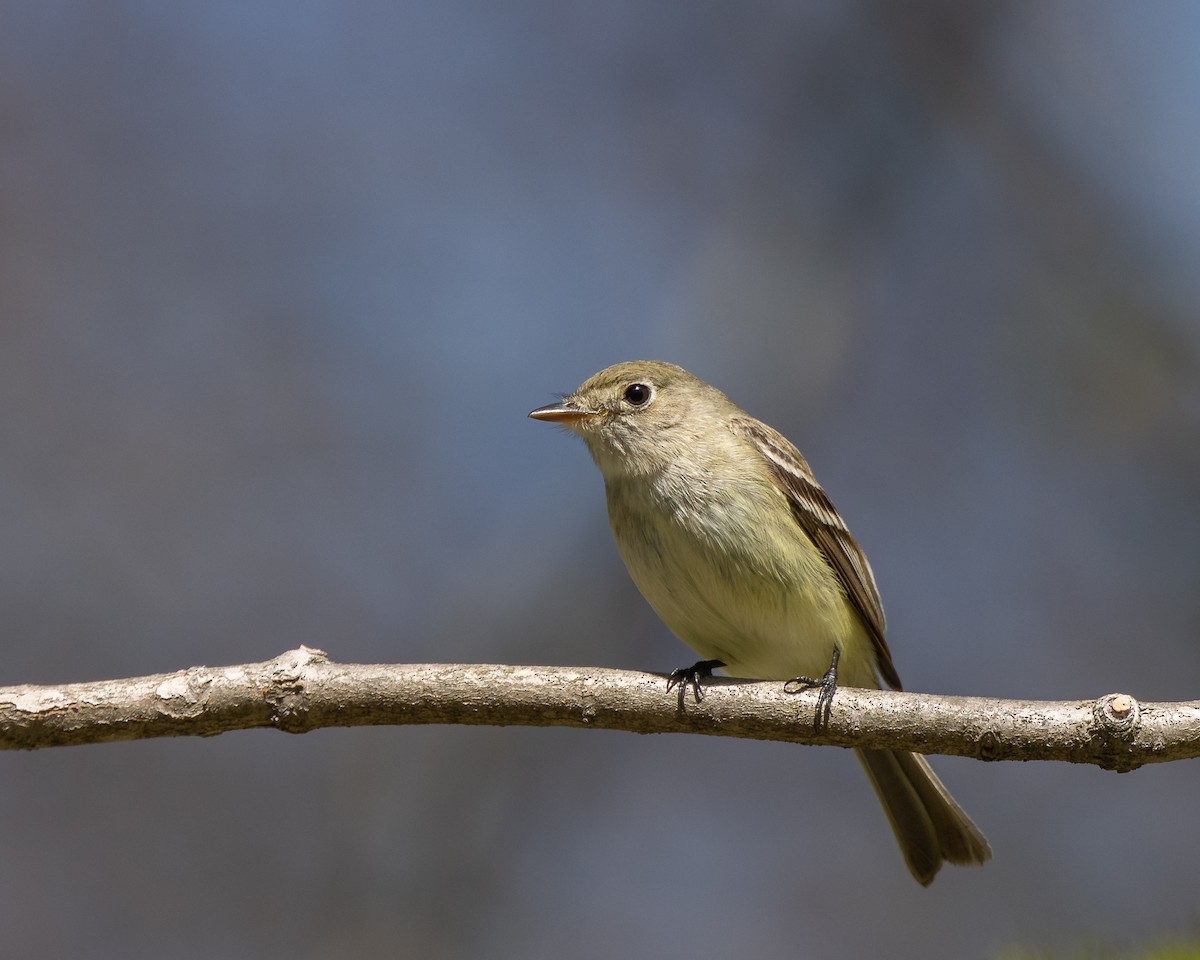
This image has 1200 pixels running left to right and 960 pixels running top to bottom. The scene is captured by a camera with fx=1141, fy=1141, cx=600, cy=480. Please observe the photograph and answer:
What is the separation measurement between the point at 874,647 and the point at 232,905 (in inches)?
182

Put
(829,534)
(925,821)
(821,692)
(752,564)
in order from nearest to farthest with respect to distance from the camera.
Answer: (821,692) → (752,564) → (925,821) → (829,534)

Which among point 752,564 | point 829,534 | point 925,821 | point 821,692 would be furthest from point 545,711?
point 925,821

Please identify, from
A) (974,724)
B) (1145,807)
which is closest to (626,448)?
(974,724)

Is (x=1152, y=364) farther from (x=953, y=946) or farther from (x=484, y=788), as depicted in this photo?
(x=484, y=788)

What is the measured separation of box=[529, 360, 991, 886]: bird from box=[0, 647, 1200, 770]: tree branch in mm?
836

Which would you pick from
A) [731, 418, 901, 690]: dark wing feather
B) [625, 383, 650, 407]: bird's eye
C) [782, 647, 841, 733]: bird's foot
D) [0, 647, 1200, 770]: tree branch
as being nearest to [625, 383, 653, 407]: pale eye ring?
[625, 383, 650, 407]: bird's eye

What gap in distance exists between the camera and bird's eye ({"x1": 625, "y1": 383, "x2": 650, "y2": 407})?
5.53m

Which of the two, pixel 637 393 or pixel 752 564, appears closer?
pixel 752 564

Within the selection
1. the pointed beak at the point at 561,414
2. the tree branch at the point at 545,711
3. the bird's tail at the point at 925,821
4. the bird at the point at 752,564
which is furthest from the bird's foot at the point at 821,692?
the pointed beak at the point at 561,414

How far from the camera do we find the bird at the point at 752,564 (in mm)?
4758

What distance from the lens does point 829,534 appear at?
5.15 metres

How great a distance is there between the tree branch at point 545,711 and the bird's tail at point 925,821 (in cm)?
146

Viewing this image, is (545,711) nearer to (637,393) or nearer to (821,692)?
(821,692)

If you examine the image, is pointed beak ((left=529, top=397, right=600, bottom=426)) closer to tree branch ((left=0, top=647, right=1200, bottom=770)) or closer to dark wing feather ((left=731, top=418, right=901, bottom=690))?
dark wing feather ((left=731, top=418, right=901, bottom=690))
